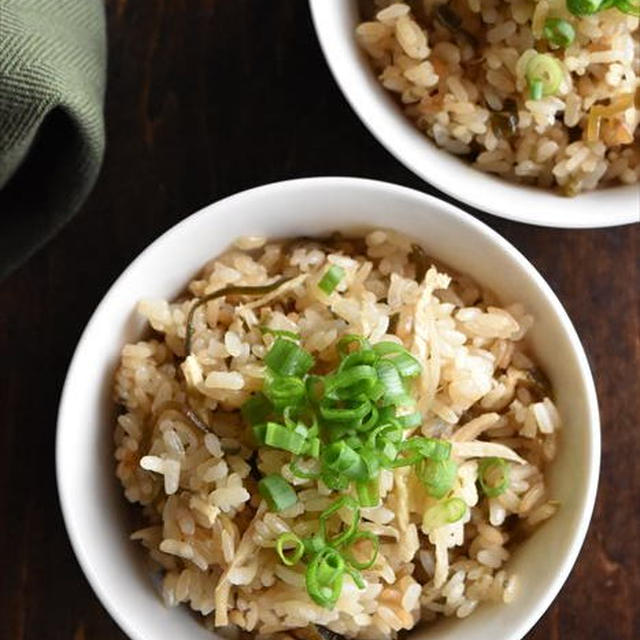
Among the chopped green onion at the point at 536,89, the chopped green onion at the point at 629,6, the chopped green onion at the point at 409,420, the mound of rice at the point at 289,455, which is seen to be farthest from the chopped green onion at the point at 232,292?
the chopped green onion at the point at 629,6

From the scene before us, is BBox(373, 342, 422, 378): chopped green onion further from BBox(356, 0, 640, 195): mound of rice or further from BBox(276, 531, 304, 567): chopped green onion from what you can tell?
BBox(356, 0, 640, 195): mound of rice

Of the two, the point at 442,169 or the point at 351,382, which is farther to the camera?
the point at 442,169

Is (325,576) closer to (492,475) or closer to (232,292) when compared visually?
(492,475)

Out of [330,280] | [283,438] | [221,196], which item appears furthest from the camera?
[221,196]

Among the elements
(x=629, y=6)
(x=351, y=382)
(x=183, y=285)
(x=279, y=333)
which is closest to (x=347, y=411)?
(x=351, y=382)

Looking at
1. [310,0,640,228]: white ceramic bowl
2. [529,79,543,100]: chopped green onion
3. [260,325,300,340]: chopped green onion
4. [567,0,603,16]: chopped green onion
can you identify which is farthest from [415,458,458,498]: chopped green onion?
[567,0,603,16]: chopped green onion

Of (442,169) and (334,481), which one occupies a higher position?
(442,169)
